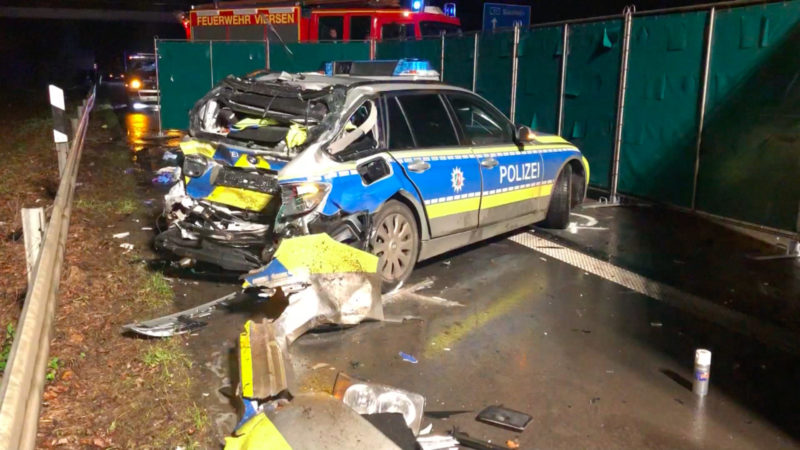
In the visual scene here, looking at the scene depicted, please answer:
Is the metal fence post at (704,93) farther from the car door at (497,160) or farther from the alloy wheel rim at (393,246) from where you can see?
the alloy wheel rim at (393,246)

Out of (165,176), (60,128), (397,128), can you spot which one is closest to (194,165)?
(397,128)

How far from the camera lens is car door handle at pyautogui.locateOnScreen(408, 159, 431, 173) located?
20.4ft

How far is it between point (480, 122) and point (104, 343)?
418 cm

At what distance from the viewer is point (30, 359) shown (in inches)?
143

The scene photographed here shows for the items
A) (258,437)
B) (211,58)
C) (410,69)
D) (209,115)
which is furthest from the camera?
(211,58)

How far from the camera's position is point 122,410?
4172mm

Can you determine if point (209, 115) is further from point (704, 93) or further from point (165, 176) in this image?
point (704, 93)

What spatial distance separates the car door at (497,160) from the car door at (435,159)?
182mm

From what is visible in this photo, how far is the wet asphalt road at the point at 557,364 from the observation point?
4.16 metres

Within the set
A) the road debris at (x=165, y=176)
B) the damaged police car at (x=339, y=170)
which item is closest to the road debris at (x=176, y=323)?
the damaged police car at (x=339, y=170)

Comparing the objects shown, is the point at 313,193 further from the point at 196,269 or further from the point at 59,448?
the point at 59,448

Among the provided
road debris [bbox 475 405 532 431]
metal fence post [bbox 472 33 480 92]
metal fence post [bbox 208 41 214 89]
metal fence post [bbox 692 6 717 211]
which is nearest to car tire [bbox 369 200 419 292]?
road debris [bbox 475 405 532 431]

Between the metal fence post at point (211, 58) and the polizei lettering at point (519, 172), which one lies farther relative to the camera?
the metal fence post at point (211, 58)

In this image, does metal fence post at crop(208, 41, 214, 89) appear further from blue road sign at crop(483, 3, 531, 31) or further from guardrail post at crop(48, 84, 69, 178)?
guardrail post at crop(48, 84, 69, 178)
